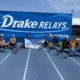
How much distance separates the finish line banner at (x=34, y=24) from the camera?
21.4m

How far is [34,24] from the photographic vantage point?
71.3ft

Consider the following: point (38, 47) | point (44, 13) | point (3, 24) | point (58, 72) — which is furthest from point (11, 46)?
point (58, 72)

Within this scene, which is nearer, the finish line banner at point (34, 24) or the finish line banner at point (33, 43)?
the finish line banner at point (33, 43)

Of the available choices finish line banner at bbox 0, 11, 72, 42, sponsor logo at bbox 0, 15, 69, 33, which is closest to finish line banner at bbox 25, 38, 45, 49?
finish line banner at bbox 0, 11, 72, 42

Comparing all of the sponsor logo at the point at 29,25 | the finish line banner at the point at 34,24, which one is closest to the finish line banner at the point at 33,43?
the finish line banner at the point at 34,24

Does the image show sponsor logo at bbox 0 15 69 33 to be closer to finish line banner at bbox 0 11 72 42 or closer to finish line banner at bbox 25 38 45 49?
finish line banner at bbox 0 11 72 42

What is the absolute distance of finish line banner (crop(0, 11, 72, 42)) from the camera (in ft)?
70.1

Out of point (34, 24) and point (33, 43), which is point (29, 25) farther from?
point (33, 43)

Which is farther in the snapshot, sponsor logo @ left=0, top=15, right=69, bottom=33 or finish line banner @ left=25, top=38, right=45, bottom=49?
sponsor logo @ left=0, top=15, right=69, bottom=33

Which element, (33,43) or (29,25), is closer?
(33,43)

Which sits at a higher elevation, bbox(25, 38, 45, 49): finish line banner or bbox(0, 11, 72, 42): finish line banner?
bbox(0, 11, 72, 42): finish line banner

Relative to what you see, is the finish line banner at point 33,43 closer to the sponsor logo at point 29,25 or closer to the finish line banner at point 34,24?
the finish line banner at point 34,24

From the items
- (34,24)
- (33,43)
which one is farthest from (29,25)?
(33,43)

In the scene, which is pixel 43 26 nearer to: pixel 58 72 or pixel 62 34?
pixel 62 34
